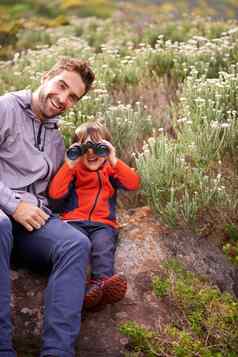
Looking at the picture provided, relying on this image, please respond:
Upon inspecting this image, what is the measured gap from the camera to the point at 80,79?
153 inches

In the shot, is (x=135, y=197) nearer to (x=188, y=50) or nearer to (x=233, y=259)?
(x=233, y=259)

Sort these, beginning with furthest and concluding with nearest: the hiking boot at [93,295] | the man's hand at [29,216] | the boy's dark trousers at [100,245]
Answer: the boy's dark trousers at [100,245]
the man's hand at [29,216]
the hiking boot at [93,295]

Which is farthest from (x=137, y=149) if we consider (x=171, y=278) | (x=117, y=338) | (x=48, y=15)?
(x=48, y=15)

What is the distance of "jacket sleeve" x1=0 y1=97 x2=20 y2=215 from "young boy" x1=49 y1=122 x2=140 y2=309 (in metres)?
0.44

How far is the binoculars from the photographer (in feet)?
12.7

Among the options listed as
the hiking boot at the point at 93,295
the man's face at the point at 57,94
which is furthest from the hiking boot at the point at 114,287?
the man's face at the point at 57,94

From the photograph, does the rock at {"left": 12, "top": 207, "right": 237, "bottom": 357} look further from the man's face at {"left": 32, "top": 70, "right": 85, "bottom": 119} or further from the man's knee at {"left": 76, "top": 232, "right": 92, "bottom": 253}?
the man's face at {"left": 32, "top": 70, "right": 85, "bottom": 119}

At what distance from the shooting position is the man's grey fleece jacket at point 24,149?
372 cm

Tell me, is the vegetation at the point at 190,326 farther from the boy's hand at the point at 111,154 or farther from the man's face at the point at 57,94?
the man's face at the point at 57,94

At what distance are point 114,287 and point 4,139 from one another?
1.23m

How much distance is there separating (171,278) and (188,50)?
4.15 metres

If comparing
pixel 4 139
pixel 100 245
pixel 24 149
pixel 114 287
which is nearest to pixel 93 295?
pixel 114 287

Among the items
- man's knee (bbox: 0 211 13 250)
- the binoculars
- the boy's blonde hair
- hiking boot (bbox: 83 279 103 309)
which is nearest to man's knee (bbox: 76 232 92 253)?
hiking boot (bbox: 83 279 103 309)

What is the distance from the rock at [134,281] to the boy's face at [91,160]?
519 mm
